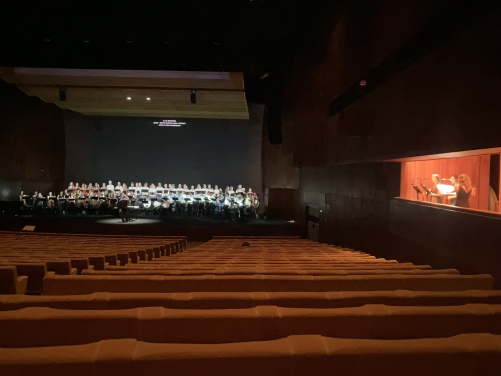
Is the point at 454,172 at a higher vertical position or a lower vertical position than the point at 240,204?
higher

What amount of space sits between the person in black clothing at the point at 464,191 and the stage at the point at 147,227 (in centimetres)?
627

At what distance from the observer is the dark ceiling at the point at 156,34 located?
830cm

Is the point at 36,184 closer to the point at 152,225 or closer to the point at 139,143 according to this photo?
the point at 139,143

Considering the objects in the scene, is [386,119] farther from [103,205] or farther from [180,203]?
[103,205]

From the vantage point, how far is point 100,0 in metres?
7.99

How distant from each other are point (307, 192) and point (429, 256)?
597 centimetres

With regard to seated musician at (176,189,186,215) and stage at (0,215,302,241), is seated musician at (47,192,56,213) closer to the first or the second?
stage at (0,215,302,241)

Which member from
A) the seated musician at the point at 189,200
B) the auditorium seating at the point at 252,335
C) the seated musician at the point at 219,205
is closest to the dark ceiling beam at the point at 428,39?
the auditorium seating at the point at 252,335

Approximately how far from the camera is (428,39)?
14.4 ft

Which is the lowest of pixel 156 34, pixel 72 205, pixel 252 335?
pixel 72 205

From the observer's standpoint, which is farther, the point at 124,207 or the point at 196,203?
the point at 196,203

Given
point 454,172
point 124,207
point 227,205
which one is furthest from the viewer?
point 227,205

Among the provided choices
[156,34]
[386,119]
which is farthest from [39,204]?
[386,119]

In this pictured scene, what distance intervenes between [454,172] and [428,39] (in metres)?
2.17
